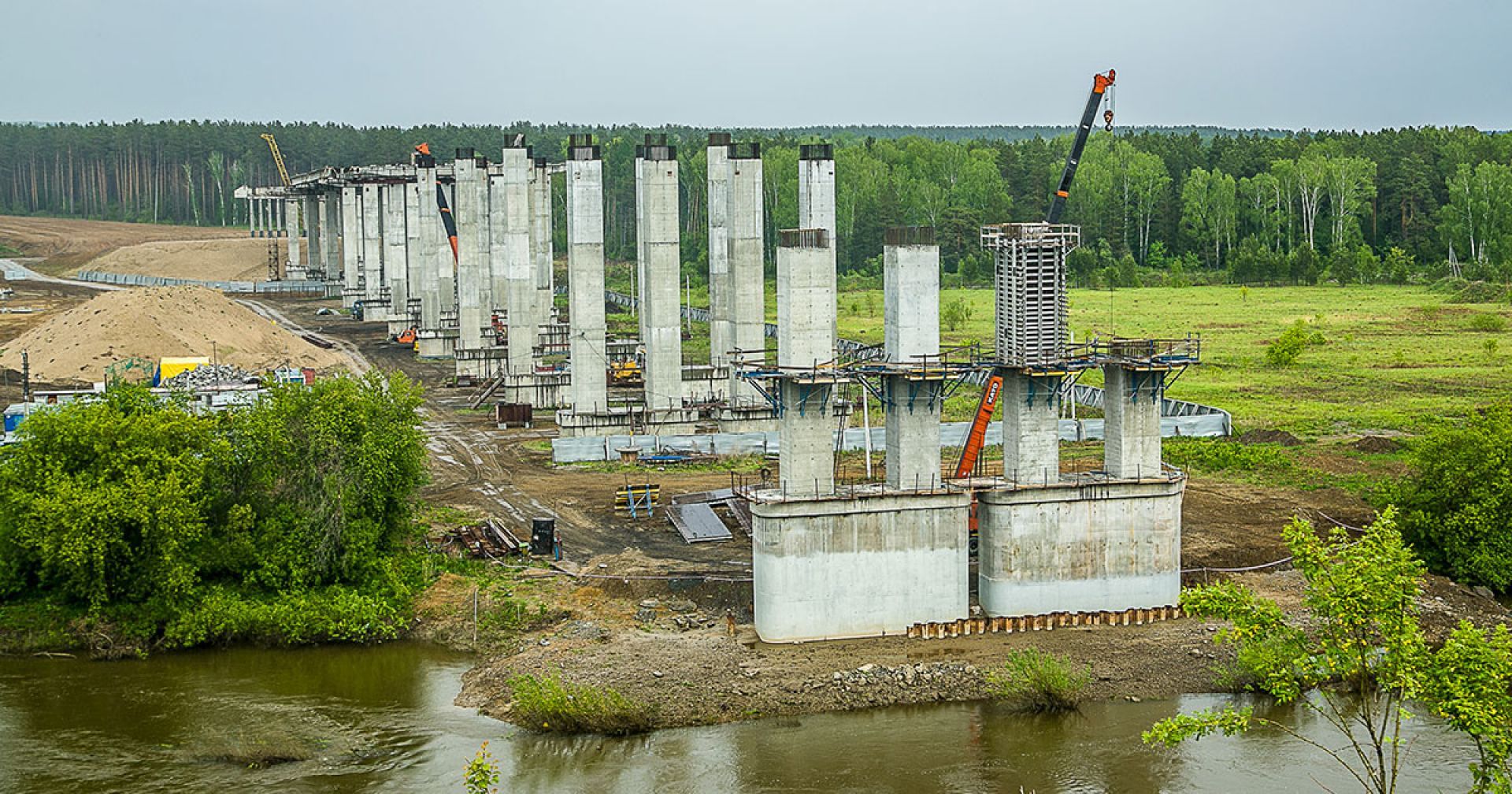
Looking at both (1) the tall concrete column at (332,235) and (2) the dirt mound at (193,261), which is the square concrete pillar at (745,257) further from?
(2) the dirt mound at (193,261)

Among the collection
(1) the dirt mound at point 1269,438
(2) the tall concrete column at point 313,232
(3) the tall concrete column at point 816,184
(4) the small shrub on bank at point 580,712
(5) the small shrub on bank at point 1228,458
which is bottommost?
(4) the small shrub on bank at point 580,712

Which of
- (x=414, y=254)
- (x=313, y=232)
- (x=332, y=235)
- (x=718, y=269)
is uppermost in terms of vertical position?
(x=313, y=232)

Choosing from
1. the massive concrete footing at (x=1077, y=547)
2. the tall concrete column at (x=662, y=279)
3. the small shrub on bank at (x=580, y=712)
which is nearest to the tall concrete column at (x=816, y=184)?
the tall concrete column at (x=662, y=279)

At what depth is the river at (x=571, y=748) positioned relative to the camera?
1100 inches

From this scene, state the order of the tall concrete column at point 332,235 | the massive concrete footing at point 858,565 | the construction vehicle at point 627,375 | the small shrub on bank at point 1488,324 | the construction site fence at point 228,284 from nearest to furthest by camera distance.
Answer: the massive concrete footing at point 858,565 → the construction vehicle at point 627,375 → the small shrub on bank at point 1488,324 → the construction site fence at point 228,284 → the tall concrete column at point 332,235

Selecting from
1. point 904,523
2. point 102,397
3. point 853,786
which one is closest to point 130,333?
point 102,397

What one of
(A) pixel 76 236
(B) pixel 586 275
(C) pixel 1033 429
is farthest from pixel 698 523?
(A) pixel 76 236

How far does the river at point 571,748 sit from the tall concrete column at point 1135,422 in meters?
6.06

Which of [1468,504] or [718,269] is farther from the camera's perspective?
[718,269]

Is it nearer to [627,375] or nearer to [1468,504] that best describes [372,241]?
[627,375]

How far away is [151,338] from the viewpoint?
70625 millimetres

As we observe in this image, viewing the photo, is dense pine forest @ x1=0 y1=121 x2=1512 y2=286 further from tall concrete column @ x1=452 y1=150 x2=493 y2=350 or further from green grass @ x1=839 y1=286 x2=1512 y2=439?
tall concrete column @ x1=452 y1=150 x2=493 y2=350

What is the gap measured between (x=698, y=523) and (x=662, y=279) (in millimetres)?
14175

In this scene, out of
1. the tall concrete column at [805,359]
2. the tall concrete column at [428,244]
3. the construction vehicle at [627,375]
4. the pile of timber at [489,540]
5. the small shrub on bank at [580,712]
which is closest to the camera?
the small shrub on bank at [580,712]
